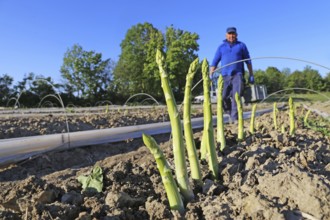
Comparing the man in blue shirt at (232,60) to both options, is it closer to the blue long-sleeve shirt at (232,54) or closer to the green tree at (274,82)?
the blue long-sleeve shirt at (232,54)

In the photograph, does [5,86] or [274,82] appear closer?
[5,86]

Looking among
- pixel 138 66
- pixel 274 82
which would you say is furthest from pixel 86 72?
pixel 274 82

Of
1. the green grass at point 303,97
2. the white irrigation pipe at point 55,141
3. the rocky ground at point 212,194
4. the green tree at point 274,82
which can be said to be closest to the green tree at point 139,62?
the green tree at point 274,82

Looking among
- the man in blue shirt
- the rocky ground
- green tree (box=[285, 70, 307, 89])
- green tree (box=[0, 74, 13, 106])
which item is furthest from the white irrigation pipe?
green tree (box=[285, 70, 307, 89])

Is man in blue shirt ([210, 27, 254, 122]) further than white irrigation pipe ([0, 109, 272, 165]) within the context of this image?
Yes

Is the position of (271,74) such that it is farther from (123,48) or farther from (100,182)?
(100,182)

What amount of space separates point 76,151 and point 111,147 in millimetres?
568

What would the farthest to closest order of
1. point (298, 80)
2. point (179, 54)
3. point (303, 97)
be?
A: 1. point (298, 80)
2. point (179, 54)
3. point (303, 97)

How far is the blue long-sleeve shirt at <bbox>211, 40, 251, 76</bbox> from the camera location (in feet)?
19.8

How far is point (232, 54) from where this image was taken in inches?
241

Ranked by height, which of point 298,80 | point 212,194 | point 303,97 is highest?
point 298,80

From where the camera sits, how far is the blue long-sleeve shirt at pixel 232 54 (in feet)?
19.8

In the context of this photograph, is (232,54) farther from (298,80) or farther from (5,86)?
(298,80)

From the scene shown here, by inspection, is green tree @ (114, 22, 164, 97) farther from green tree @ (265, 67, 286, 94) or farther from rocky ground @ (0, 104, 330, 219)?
rocky ground @ (0, 104, 330, 219)
